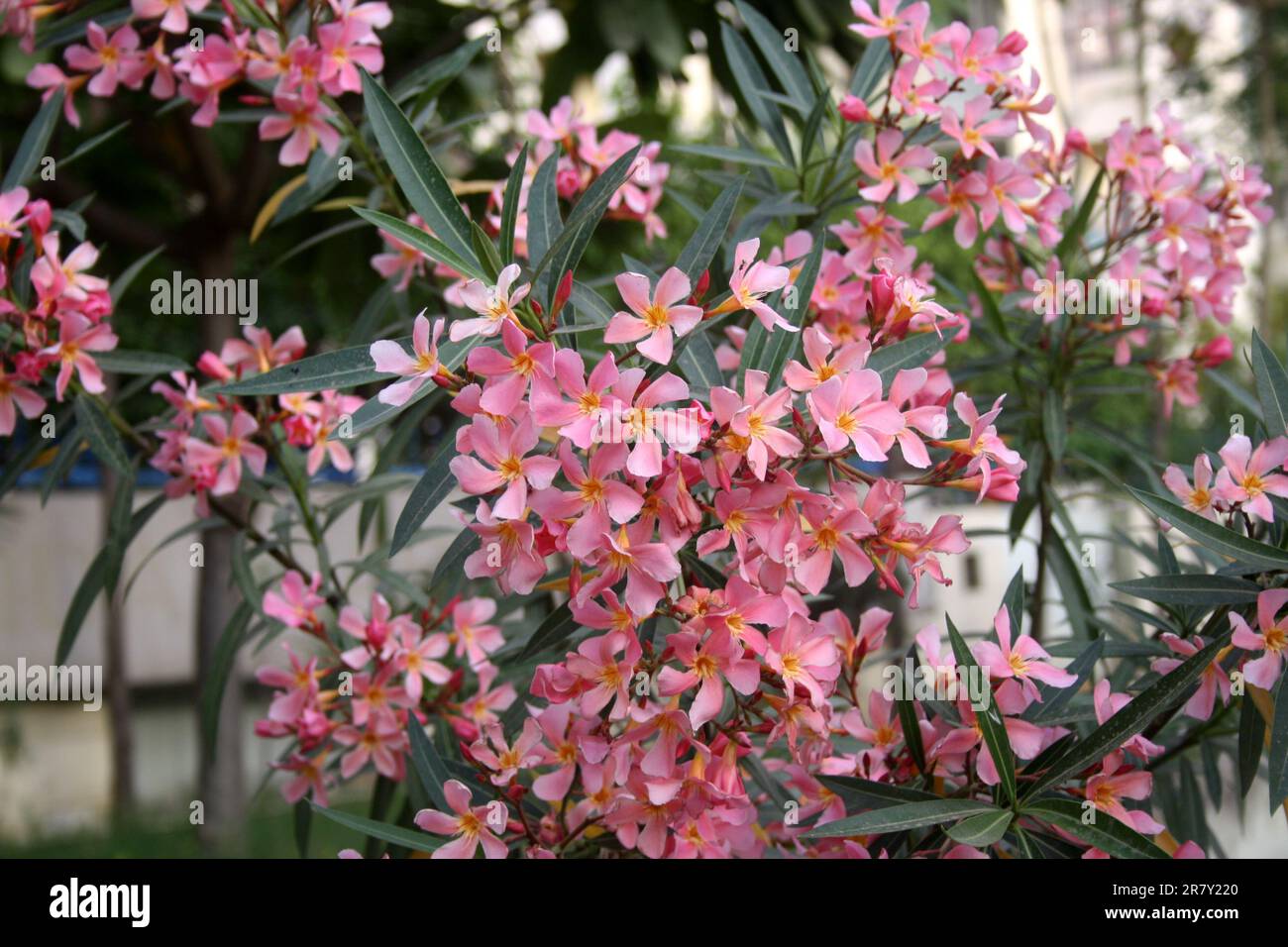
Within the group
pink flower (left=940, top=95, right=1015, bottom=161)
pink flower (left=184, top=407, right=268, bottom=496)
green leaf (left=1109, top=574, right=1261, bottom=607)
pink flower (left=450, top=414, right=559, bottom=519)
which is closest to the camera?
pink flower (left=450, top=414, right=559, bottom=519)

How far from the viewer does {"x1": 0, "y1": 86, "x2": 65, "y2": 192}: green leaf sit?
135 centimetres

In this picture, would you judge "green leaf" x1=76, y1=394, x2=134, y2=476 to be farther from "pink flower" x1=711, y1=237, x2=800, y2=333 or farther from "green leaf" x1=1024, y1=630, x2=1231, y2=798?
"green leaf" x1=1024, y1=630, x2=1231, y2=798

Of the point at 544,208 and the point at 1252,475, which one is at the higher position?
the point at 544,208

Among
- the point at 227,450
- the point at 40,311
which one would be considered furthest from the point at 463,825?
the point at 40,311

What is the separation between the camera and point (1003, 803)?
96 cm

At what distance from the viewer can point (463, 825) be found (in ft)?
3.13

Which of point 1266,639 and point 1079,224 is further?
point 1079,224

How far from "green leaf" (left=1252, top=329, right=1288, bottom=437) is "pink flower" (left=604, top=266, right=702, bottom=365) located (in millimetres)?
512

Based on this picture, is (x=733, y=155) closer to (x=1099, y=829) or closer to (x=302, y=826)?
(x=1099, y=829)

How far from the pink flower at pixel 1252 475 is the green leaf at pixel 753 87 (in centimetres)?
61

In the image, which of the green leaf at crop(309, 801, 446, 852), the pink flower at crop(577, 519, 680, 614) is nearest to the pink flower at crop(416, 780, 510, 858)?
the green leaf at crop(309, 801, 446, 852)

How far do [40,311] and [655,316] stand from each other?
0.77 meters
